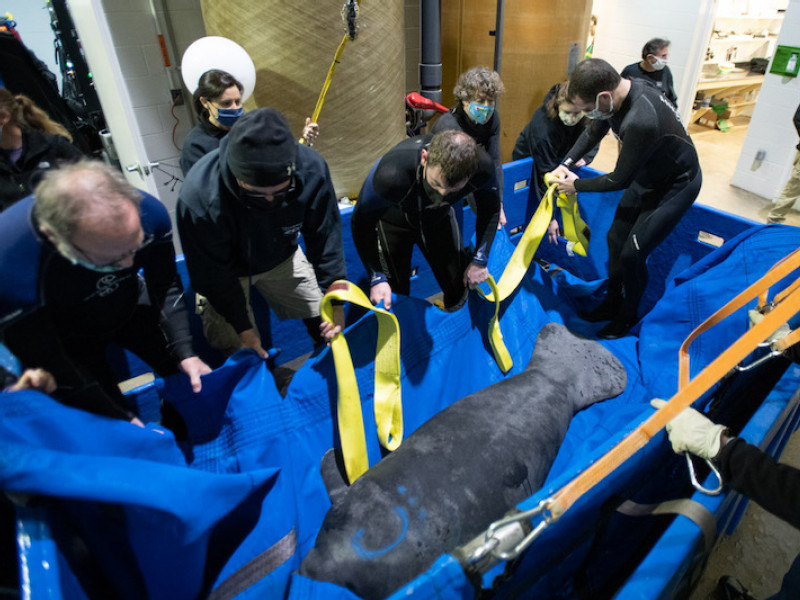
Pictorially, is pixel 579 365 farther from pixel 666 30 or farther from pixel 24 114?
pixel 666 30

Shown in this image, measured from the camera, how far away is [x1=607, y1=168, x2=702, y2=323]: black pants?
7.16 ft

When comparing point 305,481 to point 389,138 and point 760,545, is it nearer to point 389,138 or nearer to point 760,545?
point 760,545

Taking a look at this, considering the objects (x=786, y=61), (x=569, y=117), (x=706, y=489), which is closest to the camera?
(x=706, y=489)

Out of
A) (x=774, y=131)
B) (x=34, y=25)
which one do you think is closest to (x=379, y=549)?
(x=774, y=131)

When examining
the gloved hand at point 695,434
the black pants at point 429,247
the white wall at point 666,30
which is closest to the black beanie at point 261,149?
the black pants at point 429,247

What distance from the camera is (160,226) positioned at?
1423 millimetres

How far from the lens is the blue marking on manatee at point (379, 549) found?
1.23m

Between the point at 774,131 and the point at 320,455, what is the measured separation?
524 centimetres

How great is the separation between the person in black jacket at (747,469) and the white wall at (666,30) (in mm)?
6121

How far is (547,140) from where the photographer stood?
2867 mm

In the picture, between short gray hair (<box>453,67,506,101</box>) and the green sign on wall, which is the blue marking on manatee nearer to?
short gray hair (<box>453,67,506,101</box>)

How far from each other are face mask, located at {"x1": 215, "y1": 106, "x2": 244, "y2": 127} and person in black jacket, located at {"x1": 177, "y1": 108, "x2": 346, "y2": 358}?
57cm

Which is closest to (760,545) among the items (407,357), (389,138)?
(407,357)

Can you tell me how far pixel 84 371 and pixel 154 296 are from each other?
0.32 m
